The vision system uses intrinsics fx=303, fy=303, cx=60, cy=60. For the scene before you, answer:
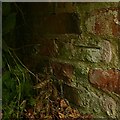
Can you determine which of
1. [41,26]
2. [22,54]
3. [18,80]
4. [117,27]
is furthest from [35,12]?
[117,27]

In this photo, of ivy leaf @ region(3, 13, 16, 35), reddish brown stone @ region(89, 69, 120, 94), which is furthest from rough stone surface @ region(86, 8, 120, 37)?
ivy leaf @ region(3, 13, 16, 35)

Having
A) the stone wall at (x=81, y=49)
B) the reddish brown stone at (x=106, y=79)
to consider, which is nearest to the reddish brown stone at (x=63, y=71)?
the stone wall at (x=81, y=49)

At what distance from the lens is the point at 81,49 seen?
114 centimetres

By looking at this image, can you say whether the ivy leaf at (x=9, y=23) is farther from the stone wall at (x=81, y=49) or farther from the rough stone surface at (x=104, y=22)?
the rough stone surface at (x=104, y=22)

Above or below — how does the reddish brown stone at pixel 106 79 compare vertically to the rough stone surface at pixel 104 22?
below

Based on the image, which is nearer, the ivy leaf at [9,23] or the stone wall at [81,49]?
the stone wall at [81,49]

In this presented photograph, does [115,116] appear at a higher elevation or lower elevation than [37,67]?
lower

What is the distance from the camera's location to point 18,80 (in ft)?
4.03

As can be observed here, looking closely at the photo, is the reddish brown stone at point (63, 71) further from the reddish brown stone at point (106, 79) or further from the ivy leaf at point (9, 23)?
the ivy leaf at point (9, 23)

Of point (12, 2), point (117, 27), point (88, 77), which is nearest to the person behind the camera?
point (117, 27)

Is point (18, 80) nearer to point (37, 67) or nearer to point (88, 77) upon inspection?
point (37, 67)

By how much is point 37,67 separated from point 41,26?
17 cm

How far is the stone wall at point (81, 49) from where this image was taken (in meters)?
1.06

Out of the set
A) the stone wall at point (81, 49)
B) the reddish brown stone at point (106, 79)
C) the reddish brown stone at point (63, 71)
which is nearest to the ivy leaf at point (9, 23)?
the stone wall at point (81, 49)
